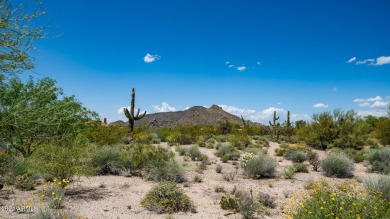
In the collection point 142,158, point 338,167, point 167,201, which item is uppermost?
point 142,158

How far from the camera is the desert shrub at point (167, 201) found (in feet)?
28.3

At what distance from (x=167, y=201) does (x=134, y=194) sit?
1.92m

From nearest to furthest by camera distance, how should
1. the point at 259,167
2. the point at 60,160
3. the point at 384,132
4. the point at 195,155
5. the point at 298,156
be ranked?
the point at 60,160 < the point at 259,167 < the point at 298,156 < the point at 195,155 < the point at 384,132

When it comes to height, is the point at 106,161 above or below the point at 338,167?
above

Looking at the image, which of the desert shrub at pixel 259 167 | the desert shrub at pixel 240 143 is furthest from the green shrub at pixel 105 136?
the desert shrub at pixel 259 167

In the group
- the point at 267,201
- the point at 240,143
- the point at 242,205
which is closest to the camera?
the point at 242,205

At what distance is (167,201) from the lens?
348 inches

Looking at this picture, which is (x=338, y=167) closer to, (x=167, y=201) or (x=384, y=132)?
(x=167, y=201)

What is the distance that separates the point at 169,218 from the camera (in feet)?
26.0

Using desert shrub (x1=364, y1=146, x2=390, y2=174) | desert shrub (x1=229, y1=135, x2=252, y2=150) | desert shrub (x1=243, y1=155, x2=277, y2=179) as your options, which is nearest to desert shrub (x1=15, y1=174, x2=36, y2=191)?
desert shrub (x1=243, y1=155, x2=277, y2=179)

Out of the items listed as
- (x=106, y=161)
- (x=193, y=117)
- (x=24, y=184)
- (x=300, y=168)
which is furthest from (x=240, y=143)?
(x=193, y=117)

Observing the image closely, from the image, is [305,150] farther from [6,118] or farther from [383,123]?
[6,118]

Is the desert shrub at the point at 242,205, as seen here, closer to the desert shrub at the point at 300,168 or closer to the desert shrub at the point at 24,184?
the desert shrub at the point at 300,168

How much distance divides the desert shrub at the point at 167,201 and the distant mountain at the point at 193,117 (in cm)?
5148
